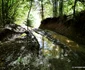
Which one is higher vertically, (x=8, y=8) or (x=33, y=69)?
(x=8, y=8)

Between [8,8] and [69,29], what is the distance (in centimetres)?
967

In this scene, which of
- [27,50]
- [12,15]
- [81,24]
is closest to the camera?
[27,50]

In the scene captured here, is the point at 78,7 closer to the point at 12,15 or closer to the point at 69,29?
the point at 69,29

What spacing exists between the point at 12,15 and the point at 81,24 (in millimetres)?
13474

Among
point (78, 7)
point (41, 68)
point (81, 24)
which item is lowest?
point (41, 68)

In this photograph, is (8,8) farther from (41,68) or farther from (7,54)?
(41,68)

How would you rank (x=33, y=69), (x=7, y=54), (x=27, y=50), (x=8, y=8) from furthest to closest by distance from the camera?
(x=8, y=8), (x=27, y=50), (x=7, y=54), (x=33, y=69)

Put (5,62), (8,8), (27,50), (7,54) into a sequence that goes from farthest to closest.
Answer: (8,8)
(27,50)
(7,54)
(5,62)

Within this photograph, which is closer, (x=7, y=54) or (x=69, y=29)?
Answer: (x=7, y=54)

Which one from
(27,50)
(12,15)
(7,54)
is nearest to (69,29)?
(27,50)

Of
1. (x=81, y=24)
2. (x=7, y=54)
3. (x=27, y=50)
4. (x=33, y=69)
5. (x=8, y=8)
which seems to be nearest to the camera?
(x=33, y=69)

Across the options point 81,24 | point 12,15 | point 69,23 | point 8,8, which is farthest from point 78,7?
point 12,15

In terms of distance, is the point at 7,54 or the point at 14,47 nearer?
the point at 7,54

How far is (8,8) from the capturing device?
2055 cm
